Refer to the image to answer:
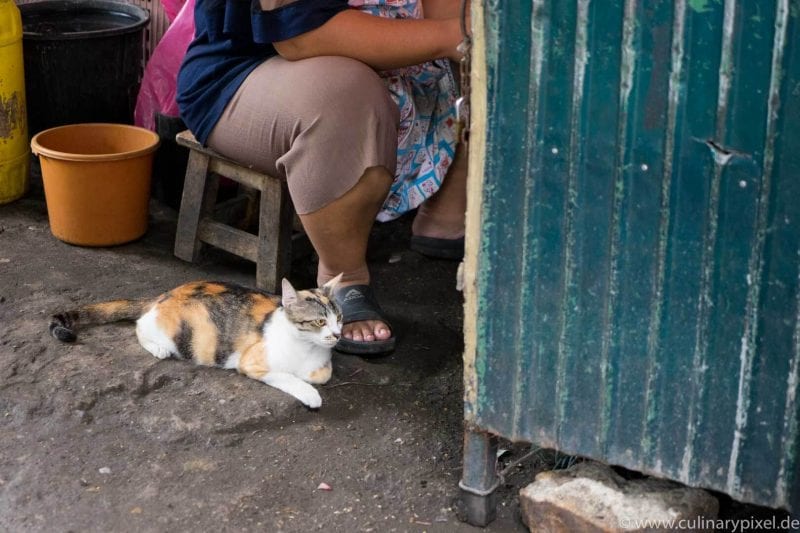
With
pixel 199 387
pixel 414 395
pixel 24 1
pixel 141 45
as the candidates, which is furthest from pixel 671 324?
pixel 24 1

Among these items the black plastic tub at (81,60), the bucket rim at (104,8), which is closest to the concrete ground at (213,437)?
the black plastic tub at (81,60)

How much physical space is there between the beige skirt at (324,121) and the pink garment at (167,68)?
1.15 metres

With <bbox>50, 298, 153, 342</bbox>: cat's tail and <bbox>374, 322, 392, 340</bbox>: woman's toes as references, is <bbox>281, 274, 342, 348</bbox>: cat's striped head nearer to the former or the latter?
<bbox>374, 322, 392, 340</bbox>: woman's toes

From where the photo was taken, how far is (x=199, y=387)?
3.07 meters

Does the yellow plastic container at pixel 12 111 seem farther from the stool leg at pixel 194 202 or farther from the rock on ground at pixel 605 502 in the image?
the rock on ground at pixel 605 502

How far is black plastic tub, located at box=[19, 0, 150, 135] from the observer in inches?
178

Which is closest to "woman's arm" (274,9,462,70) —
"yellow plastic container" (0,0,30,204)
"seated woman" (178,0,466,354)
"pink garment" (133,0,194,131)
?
"seated woman" (178,0,466,354)

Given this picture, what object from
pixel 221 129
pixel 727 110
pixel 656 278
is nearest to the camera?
pixel 727 110

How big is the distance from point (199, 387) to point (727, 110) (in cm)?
174

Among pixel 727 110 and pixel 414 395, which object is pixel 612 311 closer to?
pixel 727 110

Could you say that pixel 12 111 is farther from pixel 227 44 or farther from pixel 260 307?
pixel 260 307

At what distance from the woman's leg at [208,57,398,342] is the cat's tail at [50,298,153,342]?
0.62 metres

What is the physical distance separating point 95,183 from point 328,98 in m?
1.30

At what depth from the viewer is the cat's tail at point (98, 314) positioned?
3.28 metres
